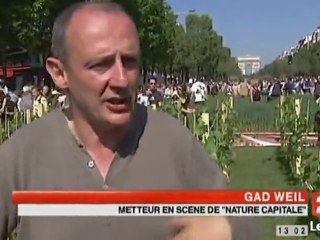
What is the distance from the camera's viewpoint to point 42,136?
7.22ft

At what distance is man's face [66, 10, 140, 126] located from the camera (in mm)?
2096

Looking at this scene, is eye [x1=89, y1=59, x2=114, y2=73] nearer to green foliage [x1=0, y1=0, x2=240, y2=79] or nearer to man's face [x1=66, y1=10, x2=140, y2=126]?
man's face [x1=66, y1=10, x2=140, y2=126]

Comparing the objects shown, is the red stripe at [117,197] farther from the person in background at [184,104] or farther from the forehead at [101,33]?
the person in background at [184,104]

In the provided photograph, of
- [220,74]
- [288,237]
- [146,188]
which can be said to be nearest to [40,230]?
[146,188]

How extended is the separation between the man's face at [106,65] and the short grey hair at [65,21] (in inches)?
1.1

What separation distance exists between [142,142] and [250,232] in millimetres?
344

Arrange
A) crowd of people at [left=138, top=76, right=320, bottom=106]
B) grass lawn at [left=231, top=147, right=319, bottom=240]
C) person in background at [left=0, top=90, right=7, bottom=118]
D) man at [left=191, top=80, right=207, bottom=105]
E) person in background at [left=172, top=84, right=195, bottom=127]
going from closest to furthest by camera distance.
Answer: grass lawn at [left=231, top=147, right=319, bottom=240]
person in background at [left=0, top=90, right=7, bottom=118]
person in background at [left=172, top=84, right=195, bottom=127]
crowd of people at [left=138, top=76, right=320, bottom=106]
man at [left=191, top=80, right=207, bottom=105]

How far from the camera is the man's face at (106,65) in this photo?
210 cm

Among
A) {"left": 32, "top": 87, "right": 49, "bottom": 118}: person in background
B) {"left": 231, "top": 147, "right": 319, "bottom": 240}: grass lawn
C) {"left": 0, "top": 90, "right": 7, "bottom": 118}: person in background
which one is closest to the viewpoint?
Answer: {"left": 32, "top": 87, "right": 49, "bottom": 118}: person in background

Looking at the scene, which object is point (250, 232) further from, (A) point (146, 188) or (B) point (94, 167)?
(B) point (94, 167)

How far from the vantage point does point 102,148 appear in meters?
2.19
